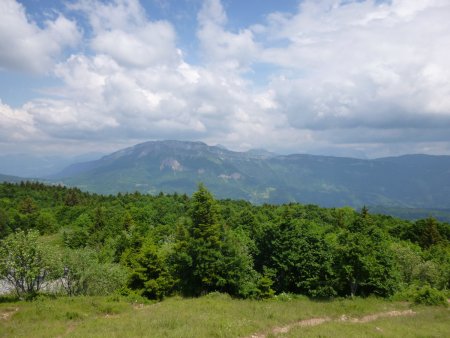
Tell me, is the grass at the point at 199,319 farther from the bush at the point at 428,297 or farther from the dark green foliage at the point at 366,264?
the dark green foliage at the point at 366,264

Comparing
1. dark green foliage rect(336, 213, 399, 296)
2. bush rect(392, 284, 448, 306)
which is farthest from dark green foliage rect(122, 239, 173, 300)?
bush rect(392, 284, 448, 306)

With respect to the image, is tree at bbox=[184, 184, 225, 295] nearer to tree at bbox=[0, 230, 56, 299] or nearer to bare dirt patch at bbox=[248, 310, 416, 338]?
bare dirt patch at bbox=[248, 310, 416, 338]

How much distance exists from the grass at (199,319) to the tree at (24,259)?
2840 millimetres

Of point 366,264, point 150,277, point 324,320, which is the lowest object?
point 324,320

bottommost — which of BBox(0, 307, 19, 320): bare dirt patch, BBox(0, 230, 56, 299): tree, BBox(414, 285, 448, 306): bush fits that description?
BBox(414, 285, 448, 306): bush

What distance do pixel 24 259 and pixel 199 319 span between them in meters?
19.0

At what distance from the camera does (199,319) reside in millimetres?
22969

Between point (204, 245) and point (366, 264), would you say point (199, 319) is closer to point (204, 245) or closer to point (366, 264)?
point (204, 245)

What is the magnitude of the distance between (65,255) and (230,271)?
18216mm

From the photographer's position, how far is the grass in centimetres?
2058

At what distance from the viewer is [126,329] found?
20.9 m

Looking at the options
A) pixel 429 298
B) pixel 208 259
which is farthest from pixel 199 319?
pixel 429 298

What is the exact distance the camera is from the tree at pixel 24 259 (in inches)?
1193

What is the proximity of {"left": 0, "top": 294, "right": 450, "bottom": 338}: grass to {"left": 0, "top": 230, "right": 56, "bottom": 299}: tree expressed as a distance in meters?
2.84
